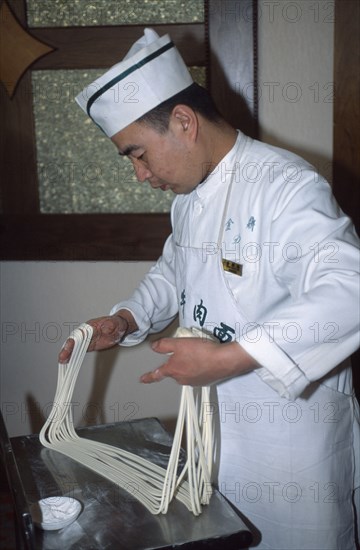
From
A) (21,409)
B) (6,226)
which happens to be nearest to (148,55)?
(6,226)

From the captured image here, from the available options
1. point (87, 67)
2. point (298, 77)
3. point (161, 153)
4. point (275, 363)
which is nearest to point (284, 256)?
point (275, 363)

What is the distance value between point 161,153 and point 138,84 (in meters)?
0.17

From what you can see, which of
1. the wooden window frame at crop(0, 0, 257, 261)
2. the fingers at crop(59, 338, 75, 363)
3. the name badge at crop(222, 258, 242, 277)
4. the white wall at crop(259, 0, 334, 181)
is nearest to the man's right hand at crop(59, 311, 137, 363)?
the fingers at crop(59, 338, 75, 363)

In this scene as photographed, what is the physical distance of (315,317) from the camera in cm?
128

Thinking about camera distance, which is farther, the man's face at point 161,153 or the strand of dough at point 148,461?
the man's face at point 161,153

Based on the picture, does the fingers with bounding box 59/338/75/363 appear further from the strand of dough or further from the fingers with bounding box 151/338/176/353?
the fingers with bounding box 151/338/176/353

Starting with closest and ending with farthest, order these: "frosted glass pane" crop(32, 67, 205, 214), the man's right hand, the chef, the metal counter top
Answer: the metal counter top
the chef
the man's right hand
"frosted glass pane" crop(32, 67, 205, 214)

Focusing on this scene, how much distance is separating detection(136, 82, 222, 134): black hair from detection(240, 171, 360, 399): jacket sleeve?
39cm

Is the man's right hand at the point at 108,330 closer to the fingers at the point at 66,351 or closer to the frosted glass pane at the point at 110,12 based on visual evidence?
the fingers at the point at 66,351

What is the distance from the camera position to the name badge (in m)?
1.59

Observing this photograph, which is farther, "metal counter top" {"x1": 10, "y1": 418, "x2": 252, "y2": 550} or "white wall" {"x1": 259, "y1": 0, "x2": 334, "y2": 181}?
"white wall" {"x1": 259, "y1": 0, "x2": 334, "y2": 181}

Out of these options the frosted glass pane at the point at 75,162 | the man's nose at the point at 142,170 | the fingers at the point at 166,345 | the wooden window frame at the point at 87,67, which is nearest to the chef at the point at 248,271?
the man's nose at the point at 142,170

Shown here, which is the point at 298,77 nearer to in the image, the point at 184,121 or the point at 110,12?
the point at 110,12

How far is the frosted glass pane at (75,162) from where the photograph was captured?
2.83 meters
